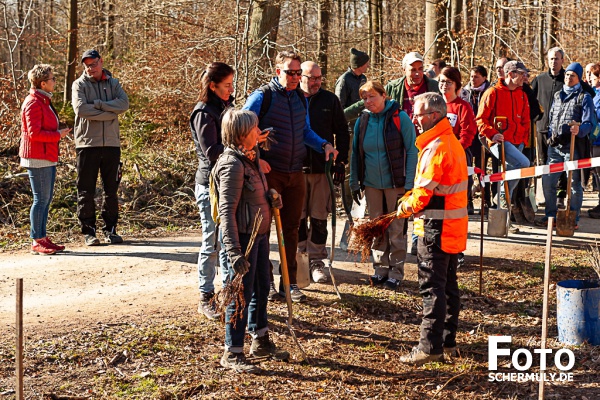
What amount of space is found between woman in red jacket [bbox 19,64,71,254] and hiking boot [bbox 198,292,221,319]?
3.04 meters

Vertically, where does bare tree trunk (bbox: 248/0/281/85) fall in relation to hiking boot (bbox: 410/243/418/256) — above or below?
above

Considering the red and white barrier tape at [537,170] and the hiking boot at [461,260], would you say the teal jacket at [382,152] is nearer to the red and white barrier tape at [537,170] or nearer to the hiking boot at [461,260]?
the hiking boot at [461,260]

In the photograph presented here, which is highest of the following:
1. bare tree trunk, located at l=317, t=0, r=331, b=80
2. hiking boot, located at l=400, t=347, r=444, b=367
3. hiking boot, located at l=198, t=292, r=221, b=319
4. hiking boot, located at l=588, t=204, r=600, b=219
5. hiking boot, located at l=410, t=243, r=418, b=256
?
bare tree trunk, located at l=317, t=0, r=331, b=80

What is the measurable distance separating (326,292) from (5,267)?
3.66 meters

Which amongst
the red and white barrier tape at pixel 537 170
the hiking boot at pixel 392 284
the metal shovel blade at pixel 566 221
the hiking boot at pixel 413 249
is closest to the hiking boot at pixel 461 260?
the hiking boot at pixel 413 249

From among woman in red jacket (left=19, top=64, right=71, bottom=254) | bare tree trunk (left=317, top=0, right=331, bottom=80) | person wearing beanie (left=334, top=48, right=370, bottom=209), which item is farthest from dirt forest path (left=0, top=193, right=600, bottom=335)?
bare tree trunk (left=317, top=0, right=331, bottom=80)

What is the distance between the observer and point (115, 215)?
959 centimetres

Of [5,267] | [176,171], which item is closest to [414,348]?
[5,267]

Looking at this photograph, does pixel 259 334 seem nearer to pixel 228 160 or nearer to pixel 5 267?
pixel 228 160

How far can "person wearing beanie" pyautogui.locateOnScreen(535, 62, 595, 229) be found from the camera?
1035 cm

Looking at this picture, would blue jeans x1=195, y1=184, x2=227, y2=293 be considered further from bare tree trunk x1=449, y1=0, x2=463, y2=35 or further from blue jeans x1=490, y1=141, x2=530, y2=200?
bare tree trunk x1=449, y1=0, x2=463, y2=35

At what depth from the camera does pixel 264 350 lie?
578cm

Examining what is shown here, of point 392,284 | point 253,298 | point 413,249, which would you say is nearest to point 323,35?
point 413,249

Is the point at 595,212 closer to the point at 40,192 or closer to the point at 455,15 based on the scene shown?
the point at 455,15
